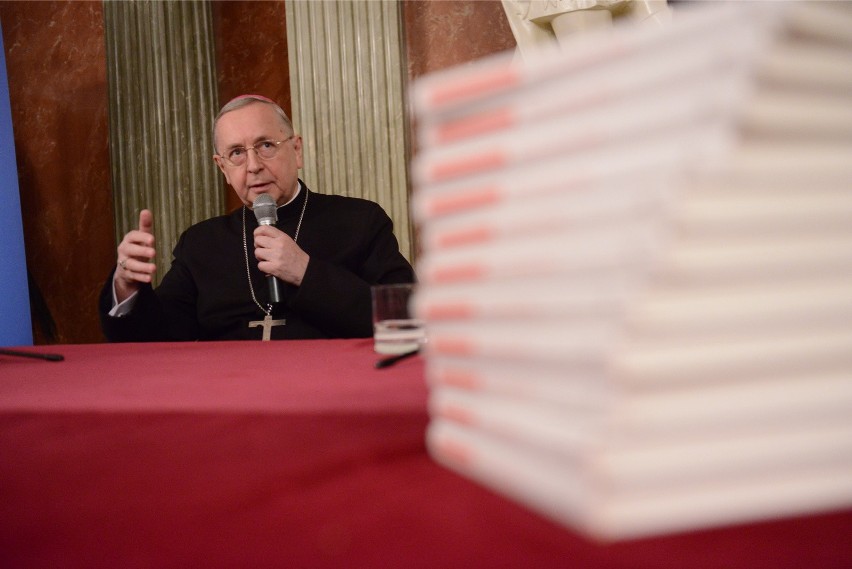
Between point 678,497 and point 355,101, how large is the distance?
418 cm

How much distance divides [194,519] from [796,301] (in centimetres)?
39

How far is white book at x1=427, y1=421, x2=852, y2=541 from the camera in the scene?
329 mm

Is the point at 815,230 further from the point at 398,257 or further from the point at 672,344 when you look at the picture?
the point at 398,257

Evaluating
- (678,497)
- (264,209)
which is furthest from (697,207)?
(264,209)

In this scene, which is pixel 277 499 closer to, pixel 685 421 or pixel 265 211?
pixel 685 421

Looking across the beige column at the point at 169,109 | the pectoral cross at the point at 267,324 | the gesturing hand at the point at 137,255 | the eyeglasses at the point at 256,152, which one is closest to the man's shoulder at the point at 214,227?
the eyeglasses at the point at 256,152

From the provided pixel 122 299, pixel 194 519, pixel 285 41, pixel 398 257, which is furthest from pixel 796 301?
pixel 285 41

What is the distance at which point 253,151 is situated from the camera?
3.08 m

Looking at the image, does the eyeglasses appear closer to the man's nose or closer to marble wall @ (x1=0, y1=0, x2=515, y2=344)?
the man's nose

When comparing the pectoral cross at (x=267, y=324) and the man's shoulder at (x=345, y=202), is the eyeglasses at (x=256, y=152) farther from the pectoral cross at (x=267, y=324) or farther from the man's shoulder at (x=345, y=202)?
the pectoral cross at (x=267, y=324)

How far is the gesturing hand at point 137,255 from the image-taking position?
1.86 m

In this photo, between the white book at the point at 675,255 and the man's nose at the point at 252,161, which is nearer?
the white book at the point at 675,255

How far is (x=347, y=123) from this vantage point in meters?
4.30

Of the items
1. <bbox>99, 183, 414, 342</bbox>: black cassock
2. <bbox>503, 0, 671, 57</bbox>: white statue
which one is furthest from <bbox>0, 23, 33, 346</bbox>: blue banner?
<bbox>503, 0, 671, 57</bbox>: white statue
